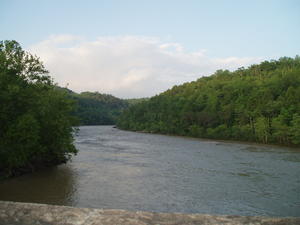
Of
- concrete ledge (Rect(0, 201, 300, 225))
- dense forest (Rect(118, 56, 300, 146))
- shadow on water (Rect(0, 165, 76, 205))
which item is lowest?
shadow on water (Rect(0, 165, 76, 205))

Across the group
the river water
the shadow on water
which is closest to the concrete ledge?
the river water

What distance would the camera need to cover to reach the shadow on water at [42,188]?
61.4 feet

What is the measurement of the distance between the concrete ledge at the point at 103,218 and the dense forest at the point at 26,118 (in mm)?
17412

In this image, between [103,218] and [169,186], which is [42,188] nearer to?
[169,186]

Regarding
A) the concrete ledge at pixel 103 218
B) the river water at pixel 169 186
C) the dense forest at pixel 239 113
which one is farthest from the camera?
the dense forest at pixel 239 113

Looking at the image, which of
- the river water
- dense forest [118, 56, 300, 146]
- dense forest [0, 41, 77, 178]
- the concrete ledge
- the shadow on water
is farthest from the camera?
dense forest [118, 56, 300, 146]

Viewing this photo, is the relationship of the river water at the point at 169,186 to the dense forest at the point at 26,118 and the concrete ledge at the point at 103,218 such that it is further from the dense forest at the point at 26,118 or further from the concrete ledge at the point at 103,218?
the concrete ledge at the point at 103,218

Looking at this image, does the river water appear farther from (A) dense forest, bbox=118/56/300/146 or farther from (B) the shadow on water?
(A) dense forest, bbox=118/56/300/146

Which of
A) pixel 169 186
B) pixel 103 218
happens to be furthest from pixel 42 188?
pixel 103 218

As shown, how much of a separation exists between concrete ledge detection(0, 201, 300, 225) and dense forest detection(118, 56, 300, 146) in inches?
2304

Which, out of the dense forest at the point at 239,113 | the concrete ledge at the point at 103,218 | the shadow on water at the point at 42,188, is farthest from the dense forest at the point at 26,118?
the dense forest at the point at 239,113

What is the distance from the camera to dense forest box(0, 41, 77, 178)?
21.0 m

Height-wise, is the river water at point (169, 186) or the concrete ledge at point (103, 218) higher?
the concrete ledge at point (103, 218)

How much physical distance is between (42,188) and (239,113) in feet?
218
